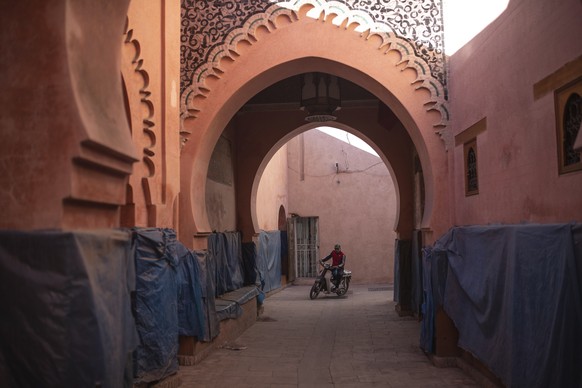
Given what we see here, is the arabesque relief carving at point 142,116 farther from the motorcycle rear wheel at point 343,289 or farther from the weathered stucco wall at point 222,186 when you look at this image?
the motorcycle rear wheel at point 343,289

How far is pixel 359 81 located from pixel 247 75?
1.59m

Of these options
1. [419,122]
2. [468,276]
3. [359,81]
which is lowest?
[468,276]

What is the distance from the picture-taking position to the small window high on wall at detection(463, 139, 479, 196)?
6.96m

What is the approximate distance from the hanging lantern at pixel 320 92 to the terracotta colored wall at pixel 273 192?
19.3 feet

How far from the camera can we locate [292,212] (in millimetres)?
21297

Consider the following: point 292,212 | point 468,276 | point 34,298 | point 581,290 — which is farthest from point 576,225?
point 292,212

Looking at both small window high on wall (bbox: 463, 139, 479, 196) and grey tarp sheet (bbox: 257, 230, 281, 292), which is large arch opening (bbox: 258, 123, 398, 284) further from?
small window high on wall (bbox: 463, 139, 479, 196)

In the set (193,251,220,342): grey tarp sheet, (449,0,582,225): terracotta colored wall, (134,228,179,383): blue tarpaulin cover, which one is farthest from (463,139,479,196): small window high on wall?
(134,228,179,383): blue tarpaulin cover

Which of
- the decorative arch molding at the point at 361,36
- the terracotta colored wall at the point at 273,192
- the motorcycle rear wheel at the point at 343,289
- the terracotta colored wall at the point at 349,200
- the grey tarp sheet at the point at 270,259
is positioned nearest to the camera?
the decorative arch molding at the point at 361,36

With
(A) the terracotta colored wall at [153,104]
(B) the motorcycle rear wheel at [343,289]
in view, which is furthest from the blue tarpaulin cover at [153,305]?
(B) the motorcycle rear wheel at [343,289]

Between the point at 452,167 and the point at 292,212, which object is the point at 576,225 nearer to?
the point at 452,167

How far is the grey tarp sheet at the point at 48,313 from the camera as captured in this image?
291cm

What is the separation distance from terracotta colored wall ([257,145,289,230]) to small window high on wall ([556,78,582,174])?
1216 centimetres

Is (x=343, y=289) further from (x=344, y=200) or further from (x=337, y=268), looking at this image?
(x=344, y=200)
